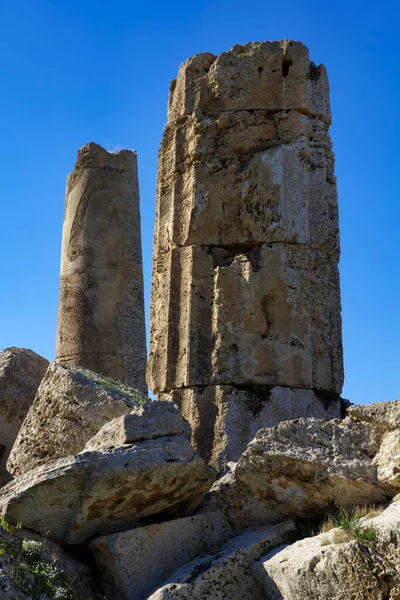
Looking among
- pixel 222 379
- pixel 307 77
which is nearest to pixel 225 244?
pixel 222 379

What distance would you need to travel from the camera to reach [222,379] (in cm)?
698

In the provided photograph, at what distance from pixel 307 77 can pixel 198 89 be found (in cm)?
98

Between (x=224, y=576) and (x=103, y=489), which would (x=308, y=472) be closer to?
(x=224, y=576)

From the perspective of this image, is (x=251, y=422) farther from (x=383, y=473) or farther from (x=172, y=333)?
(x=383, y=473)

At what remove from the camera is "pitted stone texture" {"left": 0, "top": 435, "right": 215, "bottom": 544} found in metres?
5.48

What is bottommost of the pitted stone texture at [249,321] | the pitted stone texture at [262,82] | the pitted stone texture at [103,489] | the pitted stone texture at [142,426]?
the pitted stone texture at [103,489]

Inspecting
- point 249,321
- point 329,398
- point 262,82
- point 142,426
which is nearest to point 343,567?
point 142,426

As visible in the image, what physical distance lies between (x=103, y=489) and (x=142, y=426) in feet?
1.75

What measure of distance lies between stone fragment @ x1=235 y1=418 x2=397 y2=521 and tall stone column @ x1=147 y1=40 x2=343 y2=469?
100 centimetres

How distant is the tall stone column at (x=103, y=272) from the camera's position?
1271 centimetres

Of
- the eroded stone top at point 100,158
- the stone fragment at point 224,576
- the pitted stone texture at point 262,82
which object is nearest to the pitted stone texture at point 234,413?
the stone fragment at point 224,576

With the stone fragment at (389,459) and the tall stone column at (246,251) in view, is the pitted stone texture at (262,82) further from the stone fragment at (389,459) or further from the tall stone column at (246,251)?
the stone fragment at (389,459)

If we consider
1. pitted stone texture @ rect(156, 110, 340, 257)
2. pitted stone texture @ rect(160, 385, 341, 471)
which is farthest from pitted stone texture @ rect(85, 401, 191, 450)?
pitted stone texture @ rect(156, 110, 340, 257)

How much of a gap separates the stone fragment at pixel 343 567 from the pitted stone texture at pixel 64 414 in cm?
215
